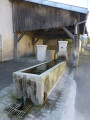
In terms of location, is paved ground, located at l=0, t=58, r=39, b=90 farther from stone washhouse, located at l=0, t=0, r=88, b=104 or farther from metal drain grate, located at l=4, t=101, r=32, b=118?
metal drain grate, located at l=4, t=101, r=32, b=118

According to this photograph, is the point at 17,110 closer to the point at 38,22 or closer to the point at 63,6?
the point at 63,6

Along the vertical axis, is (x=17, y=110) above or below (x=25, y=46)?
below

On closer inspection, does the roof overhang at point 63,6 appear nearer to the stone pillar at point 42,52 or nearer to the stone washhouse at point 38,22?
the stone washhouse at point 38,22

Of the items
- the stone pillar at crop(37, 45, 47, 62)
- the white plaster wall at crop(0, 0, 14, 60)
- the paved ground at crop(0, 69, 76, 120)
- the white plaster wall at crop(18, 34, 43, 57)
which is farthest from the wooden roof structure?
the paved ground at crop(0, 69, 76, 120)

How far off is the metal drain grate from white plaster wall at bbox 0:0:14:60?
5.74 meters

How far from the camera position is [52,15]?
616cm

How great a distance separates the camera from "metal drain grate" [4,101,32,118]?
66.9 inches

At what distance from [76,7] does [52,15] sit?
65.7 inches

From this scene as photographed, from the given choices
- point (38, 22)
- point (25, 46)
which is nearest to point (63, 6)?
point (38, 22)

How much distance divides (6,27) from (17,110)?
265 inches

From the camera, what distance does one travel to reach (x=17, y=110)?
1791 millimetres

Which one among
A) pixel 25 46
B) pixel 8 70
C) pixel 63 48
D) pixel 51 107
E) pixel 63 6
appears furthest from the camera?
pixel 25 46

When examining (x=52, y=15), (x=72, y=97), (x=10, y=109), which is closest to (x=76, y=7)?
(x=52, y=15)

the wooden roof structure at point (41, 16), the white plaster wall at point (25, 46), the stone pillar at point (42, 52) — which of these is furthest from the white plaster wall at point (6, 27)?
the stone pillar at point (42, 52)
